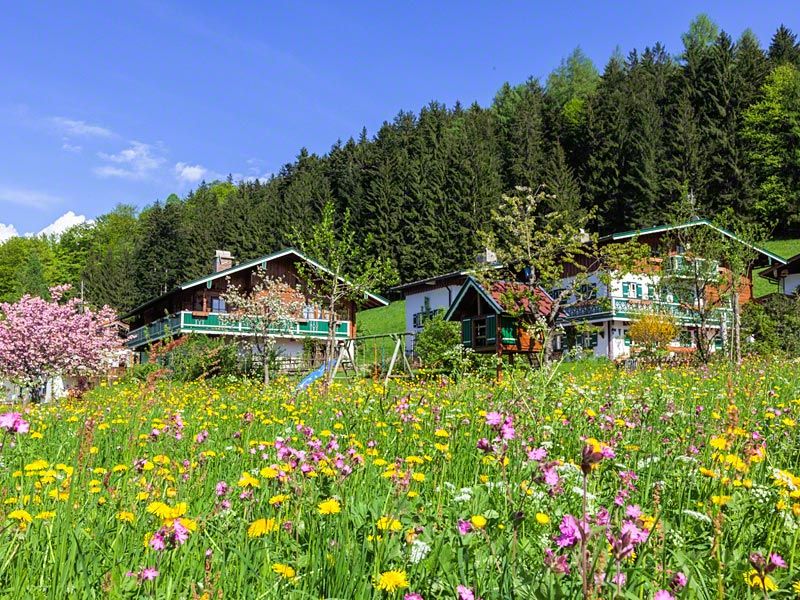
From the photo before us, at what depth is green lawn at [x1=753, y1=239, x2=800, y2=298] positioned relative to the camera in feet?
149

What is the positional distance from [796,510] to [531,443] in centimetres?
189

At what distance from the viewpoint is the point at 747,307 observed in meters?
31.6

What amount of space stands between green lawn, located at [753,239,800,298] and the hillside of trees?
8.47 ft

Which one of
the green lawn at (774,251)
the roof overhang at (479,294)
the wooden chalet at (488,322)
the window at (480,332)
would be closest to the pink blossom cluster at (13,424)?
the wooden chalet at (488,322)

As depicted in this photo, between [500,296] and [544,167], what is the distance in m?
42.2

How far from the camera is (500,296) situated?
23.4 metres

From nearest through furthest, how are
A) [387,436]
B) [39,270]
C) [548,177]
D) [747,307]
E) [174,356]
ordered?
[387,436], [174,356], [747,307], [548,177], [39,270]

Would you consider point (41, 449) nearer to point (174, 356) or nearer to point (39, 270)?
point (174, 356)

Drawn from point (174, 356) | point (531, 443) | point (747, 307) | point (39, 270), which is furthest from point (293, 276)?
point (39, 270)

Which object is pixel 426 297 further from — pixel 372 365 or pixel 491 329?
pixel 372 365

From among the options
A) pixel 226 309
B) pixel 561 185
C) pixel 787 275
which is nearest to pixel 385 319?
pixel 226 309

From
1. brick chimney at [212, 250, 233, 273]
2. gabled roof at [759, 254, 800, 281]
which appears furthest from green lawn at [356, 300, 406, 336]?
gabled roof at [759, 254, 800, 281]

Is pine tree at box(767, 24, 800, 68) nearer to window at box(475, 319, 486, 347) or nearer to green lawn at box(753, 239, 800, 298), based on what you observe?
green lawn at box(753, 239, 800, 298)

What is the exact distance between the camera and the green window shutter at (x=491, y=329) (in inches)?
1314
